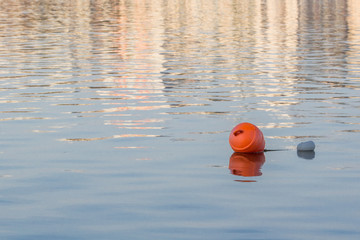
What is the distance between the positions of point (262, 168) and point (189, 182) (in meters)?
1.82

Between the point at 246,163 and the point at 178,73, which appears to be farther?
the point at 178,73

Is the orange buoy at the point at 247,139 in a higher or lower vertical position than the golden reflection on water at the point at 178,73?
higher

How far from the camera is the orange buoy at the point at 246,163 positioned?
14.7 metres

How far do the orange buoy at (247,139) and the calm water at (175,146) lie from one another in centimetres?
30

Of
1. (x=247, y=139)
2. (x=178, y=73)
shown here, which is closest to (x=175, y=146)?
(x=247, y=139)

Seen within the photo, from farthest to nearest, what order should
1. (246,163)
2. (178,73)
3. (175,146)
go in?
1. (178,73)
2. (175,146)
3. (246,163)

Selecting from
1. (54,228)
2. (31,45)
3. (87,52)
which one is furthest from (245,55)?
(54,228)

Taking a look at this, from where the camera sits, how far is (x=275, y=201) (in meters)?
12.5

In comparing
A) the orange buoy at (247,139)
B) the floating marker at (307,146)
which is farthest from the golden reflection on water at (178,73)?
the floating marker at (307,146)

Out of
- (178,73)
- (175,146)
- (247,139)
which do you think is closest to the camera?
(247,139)

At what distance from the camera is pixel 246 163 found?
1554 centimetres

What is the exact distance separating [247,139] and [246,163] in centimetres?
83

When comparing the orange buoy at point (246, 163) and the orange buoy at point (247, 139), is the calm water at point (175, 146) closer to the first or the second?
the orange buoy at point (246, 163)

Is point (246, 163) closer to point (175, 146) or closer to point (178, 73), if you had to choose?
point (175, 146)
